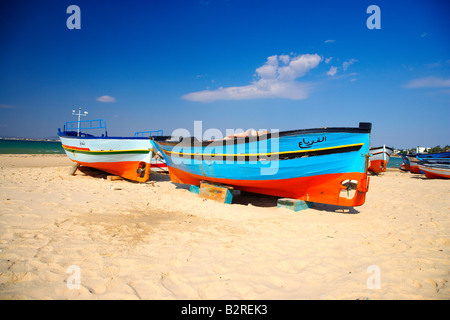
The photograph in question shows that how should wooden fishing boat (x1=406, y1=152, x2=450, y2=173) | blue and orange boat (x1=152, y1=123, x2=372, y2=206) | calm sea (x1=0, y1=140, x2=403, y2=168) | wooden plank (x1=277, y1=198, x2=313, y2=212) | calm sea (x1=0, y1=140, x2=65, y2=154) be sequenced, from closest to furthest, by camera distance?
blue and orange boat (x1=152, y1=123, x2=372, y2=206) → wooden plank (x1=277, y1=198, x2=313, y2=212) → wooden fishing boat (x1=406, y1=152, x2=450, y2=173) → calm sea (x1=0, y1=140, x2=65, y2=154) → calm sea (x1=0, y1=140, x2=403, y2=168)

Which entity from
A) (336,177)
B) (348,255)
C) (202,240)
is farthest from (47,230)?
(336,177)

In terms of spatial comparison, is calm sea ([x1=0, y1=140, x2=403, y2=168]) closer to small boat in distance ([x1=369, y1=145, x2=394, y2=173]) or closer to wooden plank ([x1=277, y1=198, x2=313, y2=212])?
small boat in distance ([x1=369, y1=145, x2=394, y2=173])

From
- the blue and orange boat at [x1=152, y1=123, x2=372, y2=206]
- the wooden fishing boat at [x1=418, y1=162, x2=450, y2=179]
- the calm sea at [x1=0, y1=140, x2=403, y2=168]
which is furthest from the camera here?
the calm sea at [x1=0, y1=140, x2=403, y2=168]

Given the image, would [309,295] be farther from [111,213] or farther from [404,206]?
[404,206]

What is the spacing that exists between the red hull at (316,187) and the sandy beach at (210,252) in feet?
1.29

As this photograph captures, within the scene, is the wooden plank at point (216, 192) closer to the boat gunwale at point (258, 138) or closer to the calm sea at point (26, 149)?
the boat gunwale at point (258, 138)

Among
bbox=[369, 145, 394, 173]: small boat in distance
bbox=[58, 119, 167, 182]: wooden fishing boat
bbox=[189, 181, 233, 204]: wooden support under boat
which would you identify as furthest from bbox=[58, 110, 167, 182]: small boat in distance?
bbox=[369, 145, 394, 173]: small boat in distance

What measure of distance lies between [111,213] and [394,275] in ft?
15.4

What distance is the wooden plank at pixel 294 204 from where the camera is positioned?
5.41 meters

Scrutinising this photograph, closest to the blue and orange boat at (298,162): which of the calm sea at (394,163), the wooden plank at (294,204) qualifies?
the wooden plank at (294,204)

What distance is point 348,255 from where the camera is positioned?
3.10m

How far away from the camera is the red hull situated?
503 cm

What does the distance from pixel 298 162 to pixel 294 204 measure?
41.0 inches
